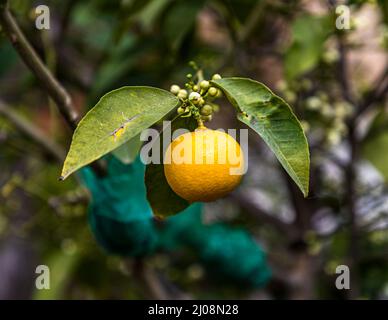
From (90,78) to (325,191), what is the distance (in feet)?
1.86

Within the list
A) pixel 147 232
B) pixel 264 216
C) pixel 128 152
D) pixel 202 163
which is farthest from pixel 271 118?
pixel 264 216

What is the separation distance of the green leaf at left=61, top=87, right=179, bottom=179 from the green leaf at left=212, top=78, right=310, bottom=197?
6cm

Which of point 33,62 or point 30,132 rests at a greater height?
point 30,132

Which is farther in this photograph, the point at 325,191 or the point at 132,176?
the point at 325,191

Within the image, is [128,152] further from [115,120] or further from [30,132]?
[30,132]

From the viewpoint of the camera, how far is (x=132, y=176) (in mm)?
838

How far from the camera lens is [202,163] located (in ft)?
1.85

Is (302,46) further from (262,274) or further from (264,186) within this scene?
(264,186)

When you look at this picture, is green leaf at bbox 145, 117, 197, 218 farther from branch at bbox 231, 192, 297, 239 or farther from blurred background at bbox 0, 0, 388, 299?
branch at bbox 231, 192, 297, 239

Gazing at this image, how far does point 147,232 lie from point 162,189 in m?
0.27

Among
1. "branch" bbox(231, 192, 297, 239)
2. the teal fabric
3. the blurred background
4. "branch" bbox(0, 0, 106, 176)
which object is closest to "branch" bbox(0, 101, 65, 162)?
the blurred background

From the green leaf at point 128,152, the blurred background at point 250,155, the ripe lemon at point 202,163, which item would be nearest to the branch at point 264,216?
the blurred background at point 250,155

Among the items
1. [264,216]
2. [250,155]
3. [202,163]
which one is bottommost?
[202,163]
